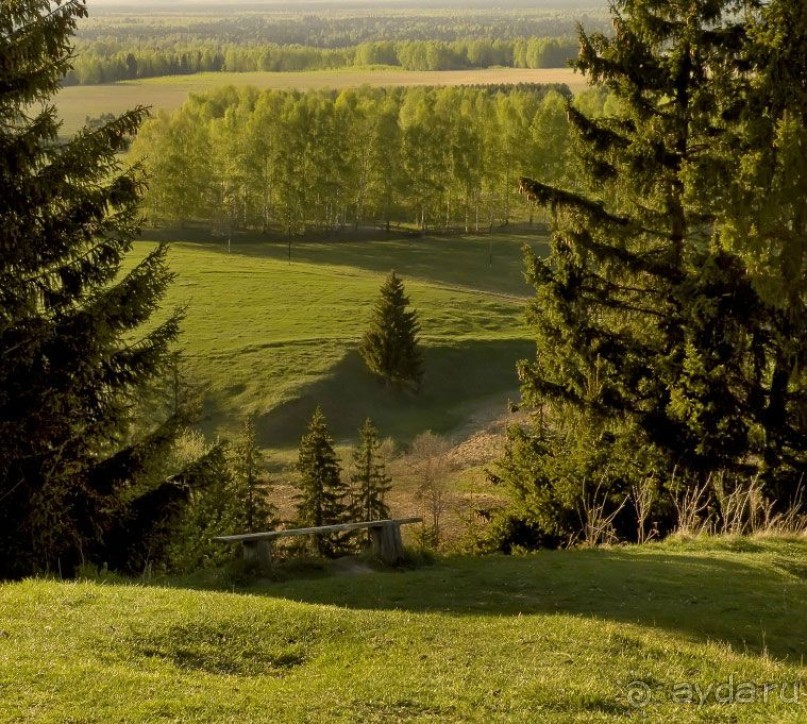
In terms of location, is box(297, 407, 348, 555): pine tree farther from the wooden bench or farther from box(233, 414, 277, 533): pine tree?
the wooden bench

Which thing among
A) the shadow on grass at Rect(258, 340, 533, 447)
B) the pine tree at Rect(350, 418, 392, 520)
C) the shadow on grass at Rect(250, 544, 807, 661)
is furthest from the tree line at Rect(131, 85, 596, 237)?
the shadow on grass at Rect(250, 544, 807, 661)

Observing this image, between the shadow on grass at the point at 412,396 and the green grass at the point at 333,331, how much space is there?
0.07 m

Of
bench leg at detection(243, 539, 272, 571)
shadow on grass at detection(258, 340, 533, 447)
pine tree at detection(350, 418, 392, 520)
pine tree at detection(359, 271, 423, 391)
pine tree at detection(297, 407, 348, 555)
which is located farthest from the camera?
pine tree at detection(359, 271, 423, 391)

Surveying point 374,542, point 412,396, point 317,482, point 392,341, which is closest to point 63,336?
point 374,542

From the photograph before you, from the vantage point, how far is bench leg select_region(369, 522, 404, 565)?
1376 cm

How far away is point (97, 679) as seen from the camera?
25.7 ft

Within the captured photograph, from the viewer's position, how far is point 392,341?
52.0 meters

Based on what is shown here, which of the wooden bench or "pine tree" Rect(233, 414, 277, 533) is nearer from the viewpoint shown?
the wooden bench

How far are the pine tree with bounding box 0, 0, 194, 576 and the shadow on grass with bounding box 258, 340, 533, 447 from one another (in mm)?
32074

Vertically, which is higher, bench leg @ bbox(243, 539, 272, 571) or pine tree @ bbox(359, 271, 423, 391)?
bench leg @ bbox(243, 539, 272, 571)

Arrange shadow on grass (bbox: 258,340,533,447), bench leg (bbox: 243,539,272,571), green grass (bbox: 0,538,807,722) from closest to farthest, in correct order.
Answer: green grass (bbox: 0,538,807,722), bench leg (bbox: 243,539,272,571), shadow on grass (bbox: 258,340,533,447)

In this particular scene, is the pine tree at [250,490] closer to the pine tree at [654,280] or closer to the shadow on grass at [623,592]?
the pine tree at [654,280]

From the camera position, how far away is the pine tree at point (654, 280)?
16984mm

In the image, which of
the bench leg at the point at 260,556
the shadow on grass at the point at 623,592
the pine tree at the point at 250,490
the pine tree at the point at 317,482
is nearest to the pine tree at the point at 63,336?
the bench leg at the point at 260,556
